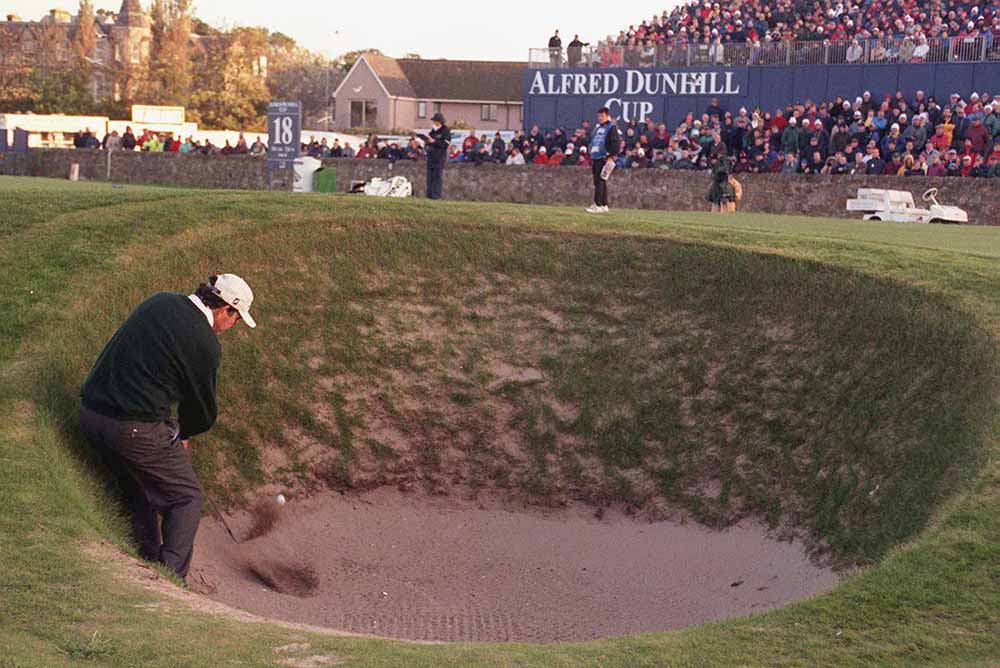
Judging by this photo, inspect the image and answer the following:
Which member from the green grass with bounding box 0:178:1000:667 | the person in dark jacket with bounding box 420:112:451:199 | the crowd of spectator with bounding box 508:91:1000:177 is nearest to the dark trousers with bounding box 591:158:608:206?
the green grass with bounding box 0:178:1000:667

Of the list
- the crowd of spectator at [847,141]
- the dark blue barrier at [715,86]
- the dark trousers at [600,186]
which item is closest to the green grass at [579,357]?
the dark trousers at [600,186]

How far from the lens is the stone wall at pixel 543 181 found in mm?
33312

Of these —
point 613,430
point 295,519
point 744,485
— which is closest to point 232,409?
point 295,519

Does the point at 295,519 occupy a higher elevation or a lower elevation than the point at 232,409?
lower

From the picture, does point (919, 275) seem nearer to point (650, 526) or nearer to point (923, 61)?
point (650, 526)

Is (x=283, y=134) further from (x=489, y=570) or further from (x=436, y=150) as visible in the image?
(x=489, y=570)

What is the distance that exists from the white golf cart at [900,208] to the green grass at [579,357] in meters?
15.7

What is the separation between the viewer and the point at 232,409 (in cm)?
1276

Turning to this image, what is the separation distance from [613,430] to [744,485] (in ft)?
5.51

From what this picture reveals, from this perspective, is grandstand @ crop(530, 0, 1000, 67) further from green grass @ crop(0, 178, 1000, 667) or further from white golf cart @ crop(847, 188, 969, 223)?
green grass @ crop(0, 178, 1000, 667)

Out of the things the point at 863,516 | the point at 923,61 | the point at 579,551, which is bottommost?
the point at 579,551

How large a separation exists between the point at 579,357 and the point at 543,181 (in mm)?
26391

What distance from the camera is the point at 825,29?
155ft

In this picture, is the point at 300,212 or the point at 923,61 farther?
the point at 923,61
